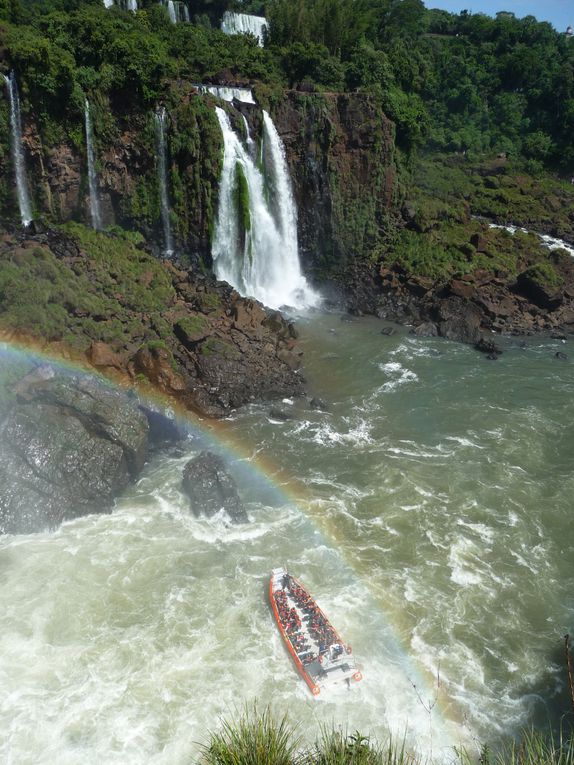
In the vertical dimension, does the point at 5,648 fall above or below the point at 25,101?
below

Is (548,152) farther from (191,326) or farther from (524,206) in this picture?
(191,326)

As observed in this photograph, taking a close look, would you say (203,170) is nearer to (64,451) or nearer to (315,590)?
(64,451)

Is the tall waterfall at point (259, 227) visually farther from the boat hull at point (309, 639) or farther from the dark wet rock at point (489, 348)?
the boat hull at point (309, 639)

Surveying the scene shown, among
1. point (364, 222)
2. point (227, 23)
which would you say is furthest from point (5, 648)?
point (227, 23)

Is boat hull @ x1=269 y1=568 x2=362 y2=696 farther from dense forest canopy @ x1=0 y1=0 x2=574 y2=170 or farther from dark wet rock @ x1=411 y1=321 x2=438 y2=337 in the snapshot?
dense forest canopy @ x1=0 y1=0 x2=574 y2=170

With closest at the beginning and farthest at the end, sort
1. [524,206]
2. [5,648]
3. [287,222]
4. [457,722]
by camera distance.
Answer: [457,722]
[5,648]
[287,222]
[524,206]

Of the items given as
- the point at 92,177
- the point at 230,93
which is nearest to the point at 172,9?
the point at 230,93
